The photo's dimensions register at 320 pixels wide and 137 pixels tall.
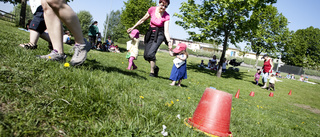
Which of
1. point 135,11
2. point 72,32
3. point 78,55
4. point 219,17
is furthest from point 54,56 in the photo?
point 135,11

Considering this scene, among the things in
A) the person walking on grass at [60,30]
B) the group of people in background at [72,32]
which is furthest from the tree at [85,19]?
the person walking on grass at [60,30]

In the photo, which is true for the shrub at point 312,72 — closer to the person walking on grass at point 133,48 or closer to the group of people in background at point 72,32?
the person walking on grass at point 133,48

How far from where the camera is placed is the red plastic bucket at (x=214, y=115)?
227cm

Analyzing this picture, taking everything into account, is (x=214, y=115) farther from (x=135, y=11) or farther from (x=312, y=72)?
(x=312, y=72)

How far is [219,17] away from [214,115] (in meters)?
14.2

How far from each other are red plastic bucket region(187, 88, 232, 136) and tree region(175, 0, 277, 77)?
42.8 ft

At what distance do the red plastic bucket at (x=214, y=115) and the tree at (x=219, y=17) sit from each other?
13031mm

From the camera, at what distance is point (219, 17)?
15125 mm

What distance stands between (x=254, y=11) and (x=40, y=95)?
52.4ft

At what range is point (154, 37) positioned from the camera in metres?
5.75

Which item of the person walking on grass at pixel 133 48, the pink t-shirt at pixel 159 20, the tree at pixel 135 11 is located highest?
the tree at pixel 135 11

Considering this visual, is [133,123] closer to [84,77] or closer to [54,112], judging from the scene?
[54,112]

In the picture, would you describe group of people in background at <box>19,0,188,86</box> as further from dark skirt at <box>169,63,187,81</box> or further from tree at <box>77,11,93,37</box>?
tree at <box>77,11,93,37</box>

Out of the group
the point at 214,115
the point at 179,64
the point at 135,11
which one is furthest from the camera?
the point at 135,11
